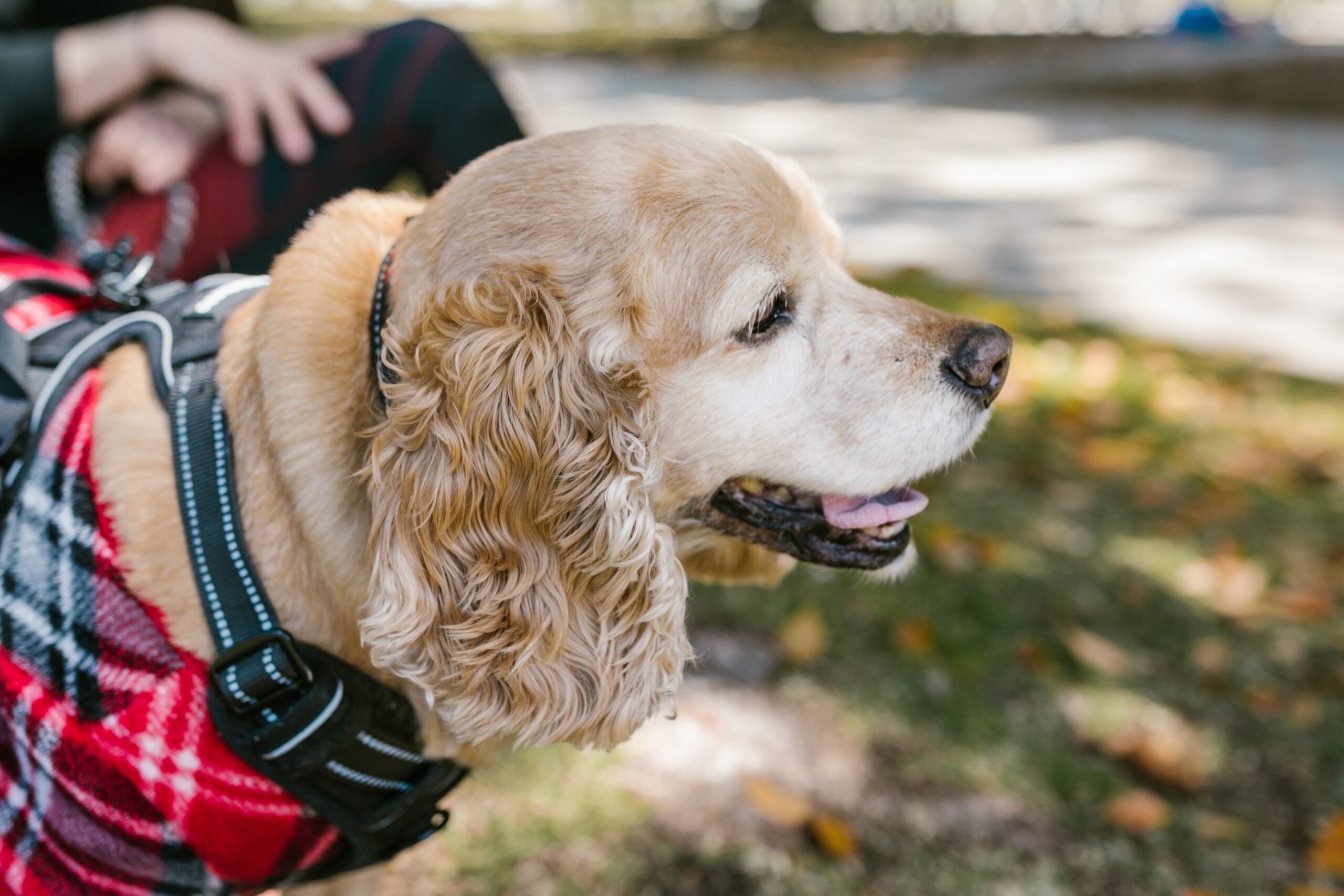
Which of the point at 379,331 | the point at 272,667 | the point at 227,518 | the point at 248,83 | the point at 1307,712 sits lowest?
the point at 1307,712

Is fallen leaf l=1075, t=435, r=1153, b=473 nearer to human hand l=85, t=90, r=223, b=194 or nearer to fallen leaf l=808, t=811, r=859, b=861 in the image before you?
fallen leaf l=808, t=811, r=859, b=861

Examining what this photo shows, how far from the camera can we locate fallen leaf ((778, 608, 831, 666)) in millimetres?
2910

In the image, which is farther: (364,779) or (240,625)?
(364,779)

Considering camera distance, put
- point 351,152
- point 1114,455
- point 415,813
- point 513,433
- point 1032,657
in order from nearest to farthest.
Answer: point 513,433, point 415,813, point 351,152, point 1032,657, point 1114,455

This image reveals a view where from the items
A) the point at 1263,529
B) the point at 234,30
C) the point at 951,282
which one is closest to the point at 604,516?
the point at 234,30

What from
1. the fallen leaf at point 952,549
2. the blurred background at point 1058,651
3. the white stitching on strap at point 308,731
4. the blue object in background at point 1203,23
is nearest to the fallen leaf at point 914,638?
the blurred background at point 1058,651

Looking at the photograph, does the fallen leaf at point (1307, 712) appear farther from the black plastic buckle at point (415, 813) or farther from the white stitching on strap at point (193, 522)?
the white stitching on strap at point (193, 522)

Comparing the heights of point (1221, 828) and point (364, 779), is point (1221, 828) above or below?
below

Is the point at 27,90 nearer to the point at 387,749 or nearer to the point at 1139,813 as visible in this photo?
the point at 387,749

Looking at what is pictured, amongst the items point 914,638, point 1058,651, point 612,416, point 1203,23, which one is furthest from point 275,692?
point 1203,23

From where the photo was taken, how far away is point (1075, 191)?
833cm

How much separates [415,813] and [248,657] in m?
0.42

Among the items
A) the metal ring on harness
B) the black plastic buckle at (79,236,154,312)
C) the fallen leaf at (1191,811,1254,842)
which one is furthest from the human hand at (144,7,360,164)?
the fallen leaf at (1191,811,1254,842)

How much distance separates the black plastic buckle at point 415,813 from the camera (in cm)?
160
